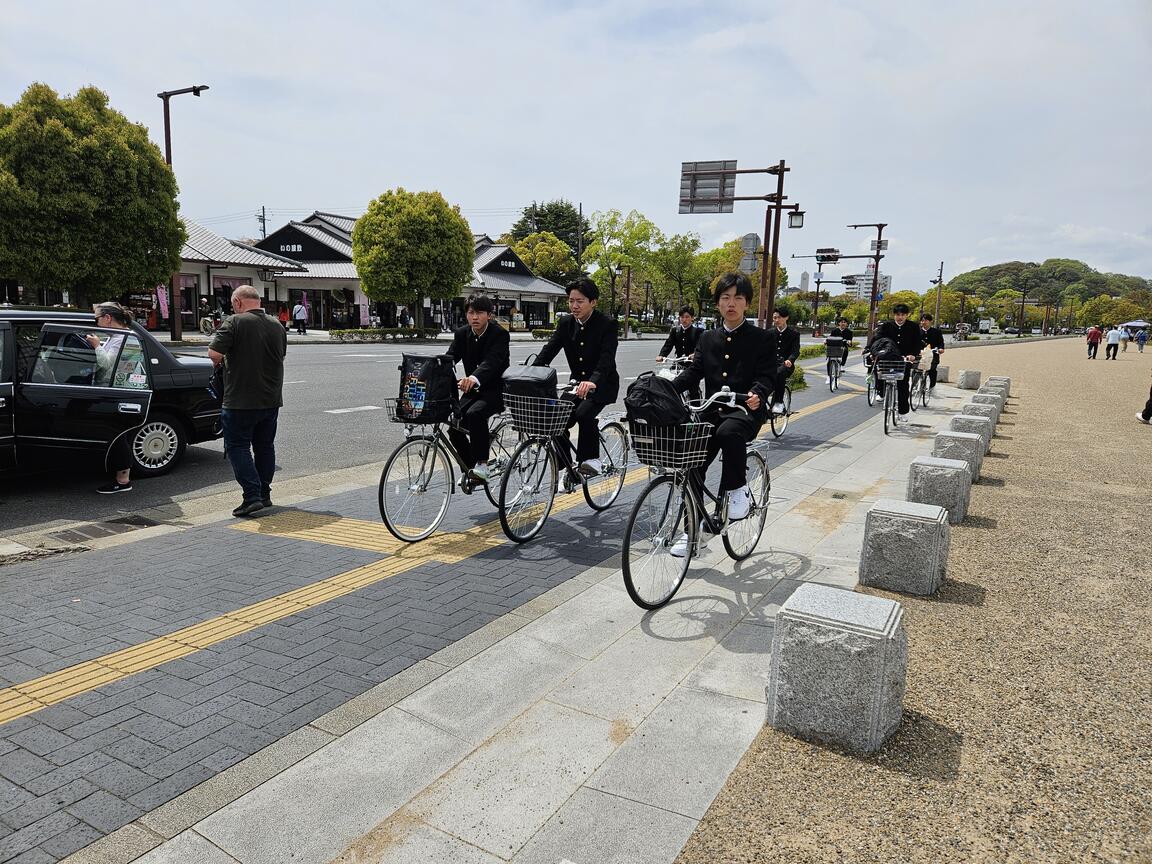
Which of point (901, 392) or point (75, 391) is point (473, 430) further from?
point (901, 392)

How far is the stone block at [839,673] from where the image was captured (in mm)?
2855

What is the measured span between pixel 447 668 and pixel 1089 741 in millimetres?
2743

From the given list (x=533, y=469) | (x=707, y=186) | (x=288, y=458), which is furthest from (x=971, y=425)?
(x=707, y=186)

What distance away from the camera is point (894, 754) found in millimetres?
2869

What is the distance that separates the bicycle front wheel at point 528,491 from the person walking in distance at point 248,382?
2.31 meters

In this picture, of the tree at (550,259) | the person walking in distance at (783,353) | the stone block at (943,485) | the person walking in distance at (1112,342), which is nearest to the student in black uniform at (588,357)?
the stone block at (943,485)

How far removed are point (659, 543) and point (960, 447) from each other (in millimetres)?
4758

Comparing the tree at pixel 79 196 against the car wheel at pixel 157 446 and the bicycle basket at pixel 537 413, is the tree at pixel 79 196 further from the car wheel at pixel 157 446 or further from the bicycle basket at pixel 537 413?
the bicycle basket at pixel 537 413

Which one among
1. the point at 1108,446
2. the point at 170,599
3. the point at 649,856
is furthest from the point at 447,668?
the point at 1108,446

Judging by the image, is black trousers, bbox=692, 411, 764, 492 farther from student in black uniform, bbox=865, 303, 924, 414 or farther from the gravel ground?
student in black uniform, bbox=865, 303, 924, 414

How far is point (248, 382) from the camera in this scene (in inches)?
240

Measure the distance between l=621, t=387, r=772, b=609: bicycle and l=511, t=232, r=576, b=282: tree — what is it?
213ft

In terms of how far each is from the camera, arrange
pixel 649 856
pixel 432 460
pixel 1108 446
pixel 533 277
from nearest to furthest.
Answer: pixel 649 856
pixel 432 460
pixel 1108 446
pixel 533 277

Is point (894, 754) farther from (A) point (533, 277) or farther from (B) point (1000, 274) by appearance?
(B) point (1000, 274)
